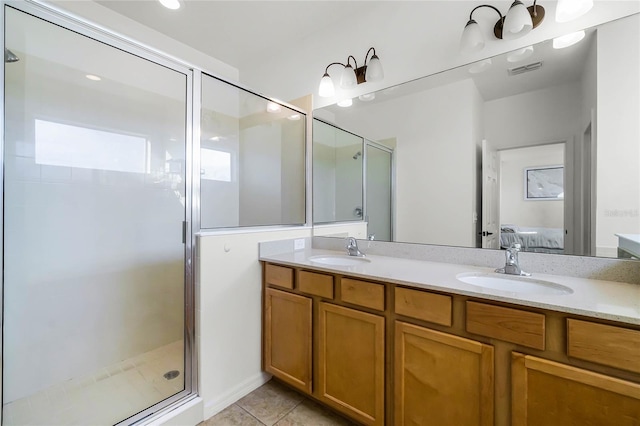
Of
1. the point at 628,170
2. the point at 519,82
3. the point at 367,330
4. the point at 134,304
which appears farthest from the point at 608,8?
the point at 134,304

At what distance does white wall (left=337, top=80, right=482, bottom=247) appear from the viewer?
1673mm

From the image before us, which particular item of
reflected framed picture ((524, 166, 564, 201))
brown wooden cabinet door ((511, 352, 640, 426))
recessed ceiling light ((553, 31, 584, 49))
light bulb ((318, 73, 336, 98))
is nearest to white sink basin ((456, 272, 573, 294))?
brown wooden cabinet door ((511, 352, 640, 426))

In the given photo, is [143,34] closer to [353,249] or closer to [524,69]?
[353,249]

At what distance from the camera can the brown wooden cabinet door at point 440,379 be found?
1.06 m

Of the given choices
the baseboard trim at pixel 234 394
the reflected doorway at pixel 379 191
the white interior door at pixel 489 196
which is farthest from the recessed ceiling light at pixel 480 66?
the baseboard trim at pixel 234 394

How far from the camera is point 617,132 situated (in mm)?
1227

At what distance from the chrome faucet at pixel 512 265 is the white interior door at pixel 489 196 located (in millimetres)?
174

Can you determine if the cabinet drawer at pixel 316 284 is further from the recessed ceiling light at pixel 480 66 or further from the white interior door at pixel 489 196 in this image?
the recessed ceiling light at pixel 480 66

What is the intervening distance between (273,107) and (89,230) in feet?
5.57

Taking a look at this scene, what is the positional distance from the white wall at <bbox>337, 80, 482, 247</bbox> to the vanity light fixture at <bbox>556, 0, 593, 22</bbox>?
45cm

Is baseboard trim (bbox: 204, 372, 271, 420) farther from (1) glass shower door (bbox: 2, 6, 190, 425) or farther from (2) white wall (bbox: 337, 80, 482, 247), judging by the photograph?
(2) white wall (bbox: 337, 80, 482, 247)

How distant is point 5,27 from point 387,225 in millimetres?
2201

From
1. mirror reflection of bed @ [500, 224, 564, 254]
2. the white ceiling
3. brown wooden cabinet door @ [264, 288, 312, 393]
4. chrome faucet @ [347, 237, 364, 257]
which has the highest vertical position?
the white ceiling

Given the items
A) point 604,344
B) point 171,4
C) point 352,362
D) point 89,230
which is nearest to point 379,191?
point 352,362
